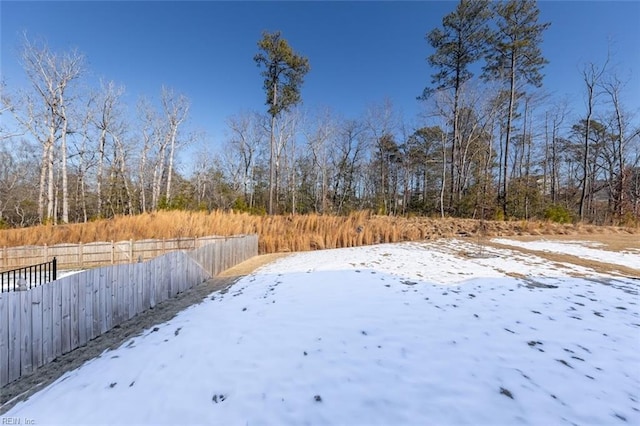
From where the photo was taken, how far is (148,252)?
30.3 ft

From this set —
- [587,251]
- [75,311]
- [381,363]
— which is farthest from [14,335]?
[587,251]

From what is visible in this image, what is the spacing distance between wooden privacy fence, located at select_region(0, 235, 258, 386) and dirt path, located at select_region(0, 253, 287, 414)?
119 mm

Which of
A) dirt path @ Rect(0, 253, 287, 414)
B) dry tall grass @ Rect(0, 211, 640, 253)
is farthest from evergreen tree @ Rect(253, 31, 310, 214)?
dirt path @ Rect(0, 253, 287, 414)

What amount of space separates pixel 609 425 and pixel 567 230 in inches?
503

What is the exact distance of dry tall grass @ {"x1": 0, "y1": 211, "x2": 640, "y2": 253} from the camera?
1003 centimetres

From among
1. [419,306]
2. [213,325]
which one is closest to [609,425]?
[419,306]

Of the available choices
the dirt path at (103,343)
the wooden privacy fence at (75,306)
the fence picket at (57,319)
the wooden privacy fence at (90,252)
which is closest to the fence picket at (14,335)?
the wooden privacy fence at (75,306)

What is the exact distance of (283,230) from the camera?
11000 millimetres

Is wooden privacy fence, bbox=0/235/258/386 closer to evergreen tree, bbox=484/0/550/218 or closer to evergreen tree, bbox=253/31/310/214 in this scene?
evergreen tree, bbox=253/31/310/214

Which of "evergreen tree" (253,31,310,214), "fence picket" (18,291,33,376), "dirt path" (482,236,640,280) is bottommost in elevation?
"fence picket" (18,291,33,376)

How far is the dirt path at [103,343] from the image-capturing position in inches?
99.8

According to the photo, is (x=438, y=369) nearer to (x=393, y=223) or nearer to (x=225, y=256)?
(x=225, y=256)

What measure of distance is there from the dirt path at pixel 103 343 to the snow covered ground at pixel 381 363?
0.92 ft

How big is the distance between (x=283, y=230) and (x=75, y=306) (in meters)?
7.78
